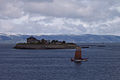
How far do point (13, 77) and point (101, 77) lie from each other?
22.0 metres

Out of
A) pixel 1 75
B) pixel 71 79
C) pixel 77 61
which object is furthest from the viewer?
pixel 77 61

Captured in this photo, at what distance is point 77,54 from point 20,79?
54.9 m

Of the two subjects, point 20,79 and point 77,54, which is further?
point 77,54

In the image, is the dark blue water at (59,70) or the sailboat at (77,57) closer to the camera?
the dark blue water at (59,70)

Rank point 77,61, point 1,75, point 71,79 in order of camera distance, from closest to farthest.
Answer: point 71,79, point 1,75, point 77,61

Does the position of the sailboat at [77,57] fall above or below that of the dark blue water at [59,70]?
above

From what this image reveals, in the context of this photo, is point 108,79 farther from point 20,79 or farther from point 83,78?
point 20,79

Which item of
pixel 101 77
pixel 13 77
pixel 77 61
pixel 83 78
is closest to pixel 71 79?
pixel 83 78

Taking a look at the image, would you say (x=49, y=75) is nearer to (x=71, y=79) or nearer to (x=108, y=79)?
(x=71, y=79)

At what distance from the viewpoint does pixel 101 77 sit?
68.3m

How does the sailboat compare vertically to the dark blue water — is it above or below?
above

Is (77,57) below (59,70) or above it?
above

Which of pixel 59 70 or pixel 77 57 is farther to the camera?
pixel 77 57

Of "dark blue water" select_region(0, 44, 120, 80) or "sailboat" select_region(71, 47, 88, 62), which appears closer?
"dark blue water" select_region(0, 44, 120, 80)
